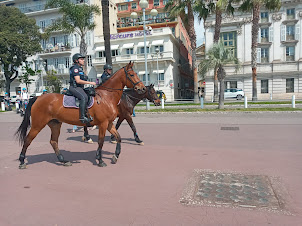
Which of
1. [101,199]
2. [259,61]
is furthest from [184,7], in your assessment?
[101,199]

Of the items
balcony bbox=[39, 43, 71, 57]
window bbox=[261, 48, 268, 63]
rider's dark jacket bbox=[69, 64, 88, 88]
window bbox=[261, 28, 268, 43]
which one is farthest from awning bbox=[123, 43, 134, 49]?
rider's dark jacket bbox=[69, 64, 88, 88]

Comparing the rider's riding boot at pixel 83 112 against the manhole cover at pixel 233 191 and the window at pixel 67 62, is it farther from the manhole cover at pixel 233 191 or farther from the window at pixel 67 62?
the window at pixel 67 62

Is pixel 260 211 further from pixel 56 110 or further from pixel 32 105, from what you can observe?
pixel 32 105

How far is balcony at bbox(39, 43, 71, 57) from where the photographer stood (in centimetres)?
4572

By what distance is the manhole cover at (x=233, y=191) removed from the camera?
349 centimetres

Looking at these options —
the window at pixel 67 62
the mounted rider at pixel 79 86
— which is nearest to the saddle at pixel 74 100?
the mounted rider at pixel 79 86

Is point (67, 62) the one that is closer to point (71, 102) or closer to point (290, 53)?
point (290, 53)

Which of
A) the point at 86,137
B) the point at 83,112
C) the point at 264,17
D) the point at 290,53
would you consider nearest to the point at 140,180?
A: the point at 83,112

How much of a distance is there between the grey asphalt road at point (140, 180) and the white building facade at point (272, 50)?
31140mm

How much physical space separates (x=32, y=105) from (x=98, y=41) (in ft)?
131

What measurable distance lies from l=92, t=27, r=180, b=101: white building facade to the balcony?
22.0ft

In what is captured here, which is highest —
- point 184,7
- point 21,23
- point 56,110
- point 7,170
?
point 21,23

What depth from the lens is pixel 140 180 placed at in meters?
4.54

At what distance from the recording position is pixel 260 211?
3.24 metres
